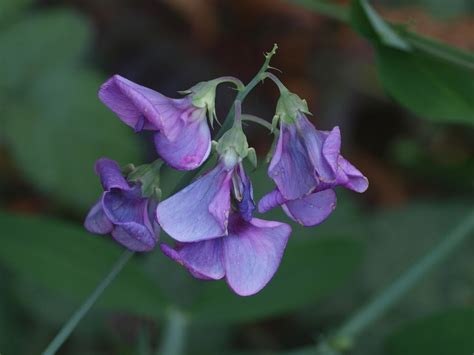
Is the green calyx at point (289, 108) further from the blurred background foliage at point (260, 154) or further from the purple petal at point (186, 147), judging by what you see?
the blurred background foliage at point (260, 154)

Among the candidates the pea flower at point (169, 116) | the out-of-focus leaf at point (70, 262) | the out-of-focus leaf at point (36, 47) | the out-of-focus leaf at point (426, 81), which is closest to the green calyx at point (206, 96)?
the pea flower at point (169, 116)

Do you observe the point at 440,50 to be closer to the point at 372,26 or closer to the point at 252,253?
the point at 372,26

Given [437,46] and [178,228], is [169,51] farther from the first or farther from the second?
[178,228]

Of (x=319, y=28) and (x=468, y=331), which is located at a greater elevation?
(x=319, y=28)

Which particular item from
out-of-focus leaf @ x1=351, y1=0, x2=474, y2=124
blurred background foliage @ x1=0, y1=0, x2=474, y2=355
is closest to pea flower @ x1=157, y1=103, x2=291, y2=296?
blurred background foliage @ x1=0, y1=0, x2=474, y2=355

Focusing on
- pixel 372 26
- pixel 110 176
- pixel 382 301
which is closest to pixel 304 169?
pixel 110 176

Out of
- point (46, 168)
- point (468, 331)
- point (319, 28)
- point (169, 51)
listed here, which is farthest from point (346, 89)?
point (468, 331)
